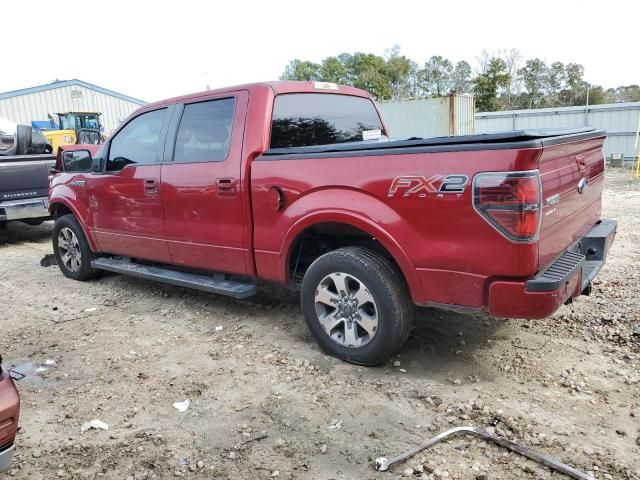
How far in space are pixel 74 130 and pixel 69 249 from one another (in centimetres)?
1752

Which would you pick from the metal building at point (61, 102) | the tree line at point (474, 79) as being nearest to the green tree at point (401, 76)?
the tree line at point (474, 79)

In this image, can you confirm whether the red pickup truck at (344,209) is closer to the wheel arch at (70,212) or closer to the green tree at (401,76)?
the wheel arch at (70,212)

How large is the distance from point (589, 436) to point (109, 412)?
2.79m

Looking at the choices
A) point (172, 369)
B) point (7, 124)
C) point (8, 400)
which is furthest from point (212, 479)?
point (7, 124)

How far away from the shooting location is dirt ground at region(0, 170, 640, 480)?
2.79m

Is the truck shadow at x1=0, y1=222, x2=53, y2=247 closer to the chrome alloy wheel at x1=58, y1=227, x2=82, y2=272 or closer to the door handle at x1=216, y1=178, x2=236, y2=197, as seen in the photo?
the chrome alloy wheel at x1=58, y1=227, x2=82, y2=272

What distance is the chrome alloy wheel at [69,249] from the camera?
20.3 feet

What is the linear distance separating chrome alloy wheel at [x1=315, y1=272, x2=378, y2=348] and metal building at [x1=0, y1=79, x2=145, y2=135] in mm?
34136

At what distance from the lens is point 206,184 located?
4.41m

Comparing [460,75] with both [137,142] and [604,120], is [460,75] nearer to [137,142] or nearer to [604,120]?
[604,120]

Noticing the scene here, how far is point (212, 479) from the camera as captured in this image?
105 inches

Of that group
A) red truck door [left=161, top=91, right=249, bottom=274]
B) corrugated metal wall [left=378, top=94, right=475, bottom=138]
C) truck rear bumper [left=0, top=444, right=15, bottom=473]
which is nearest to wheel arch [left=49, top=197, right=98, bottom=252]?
red truck door [left=161, top=91, right=249, bottom=274]

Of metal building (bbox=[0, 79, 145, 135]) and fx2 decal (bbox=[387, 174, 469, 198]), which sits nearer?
fx2 decal (bbox=[387, 174, 469, 198])

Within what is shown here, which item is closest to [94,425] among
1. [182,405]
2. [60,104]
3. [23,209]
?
[182,405]
